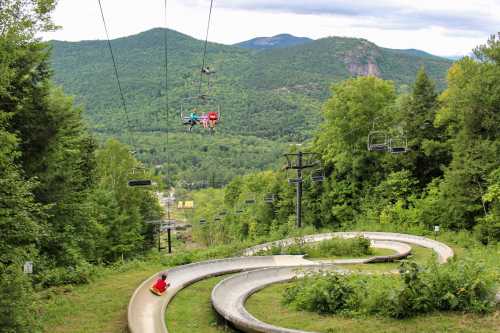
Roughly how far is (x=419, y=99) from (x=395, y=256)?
19.6 m

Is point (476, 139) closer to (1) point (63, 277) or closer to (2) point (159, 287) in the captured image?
(2) point (159, 287)

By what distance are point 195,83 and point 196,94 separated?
17843mm

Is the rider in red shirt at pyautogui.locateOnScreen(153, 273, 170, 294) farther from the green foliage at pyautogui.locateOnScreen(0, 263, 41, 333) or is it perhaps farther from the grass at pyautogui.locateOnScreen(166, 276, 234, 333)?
the green foliage at pyautogui.locateOnScreen(0, 263, 41, 333)

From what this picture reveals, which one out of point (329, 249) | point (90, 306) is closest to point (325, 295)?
point (90, 306)

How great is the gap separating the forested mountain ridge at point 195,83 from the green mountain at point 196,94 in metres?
0.28

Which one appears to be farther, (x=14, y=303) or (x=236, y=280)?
(x=236, y=280)

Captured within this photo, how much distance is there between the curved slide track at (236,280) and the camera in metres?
15.5

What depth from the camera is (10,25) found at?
53.1ft

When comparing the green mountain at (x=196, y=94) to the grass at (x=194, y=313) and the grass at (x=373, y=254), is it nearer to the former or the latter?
the grass at (x=373, y=254)

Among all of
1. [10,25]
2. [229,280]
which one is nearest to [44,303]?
[229,280]

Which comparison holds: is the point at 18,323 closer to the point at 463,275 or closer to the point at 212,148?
the point at 463,275

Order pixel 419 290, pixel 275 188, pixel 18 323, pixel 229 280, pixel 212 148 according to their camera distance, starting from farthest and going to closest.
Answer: pixel 212 148 < pixel 275 188 < pixel 229 280 < pixel 419 290 < pixel 18 323

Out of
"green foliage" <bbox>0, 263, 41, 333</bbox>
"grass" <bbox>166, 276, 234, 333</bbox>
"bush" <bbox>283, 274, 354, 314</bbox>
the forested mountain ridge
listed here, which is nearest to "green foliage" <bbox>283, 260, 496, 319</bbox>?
"bush" <bbox>283, 274, 354, 314</bbox>

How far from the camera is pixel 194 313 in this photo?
1727cm
